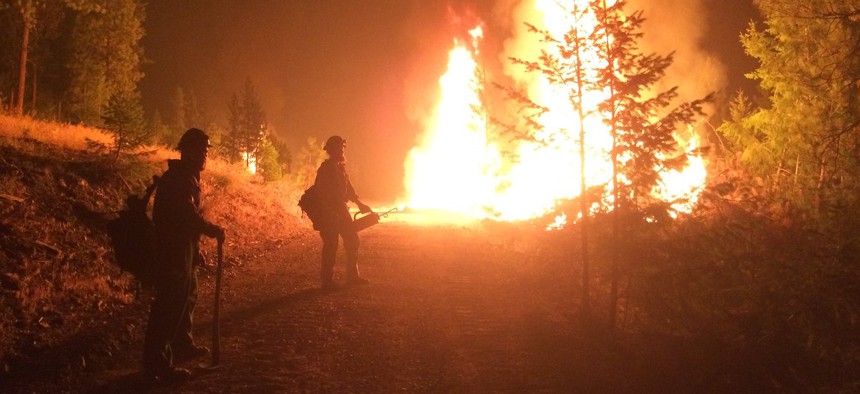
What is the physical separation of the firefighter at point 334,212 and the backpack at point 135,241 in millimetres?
3540

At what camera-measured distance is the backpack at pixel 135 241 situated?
15.4ft

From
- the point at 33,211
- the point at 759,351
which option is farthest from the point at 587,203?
the point at 33,211

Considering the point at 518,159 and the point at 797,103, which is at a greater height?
the point at 797,103

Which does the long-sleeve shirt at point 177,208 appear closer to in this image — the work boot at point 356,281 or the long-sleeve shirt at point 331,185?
the long-sleeve shirt at point 331,185

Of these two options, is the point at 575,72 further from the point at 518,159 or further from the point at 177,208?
the point at 177,208

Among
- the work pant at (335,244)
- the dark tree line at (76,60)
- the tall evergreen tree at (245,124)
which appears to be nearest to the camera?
the work pant at (335,244)

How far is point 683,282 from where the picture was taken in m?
6.48

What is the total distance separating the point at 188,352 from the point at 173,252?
1.22 metres

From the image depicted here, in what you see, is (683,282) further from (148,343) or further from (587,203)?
(148,343)

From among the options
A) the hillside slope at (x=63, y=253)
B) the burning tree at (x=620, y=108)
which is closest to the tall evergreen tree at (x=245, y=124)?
the hillside slope at (x=63, y=253)

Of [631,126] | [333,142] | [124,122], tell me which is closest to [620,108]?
[631,126]

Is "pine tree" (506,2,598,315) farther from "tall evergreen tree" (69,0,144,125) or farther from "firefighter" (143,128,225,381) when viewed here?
"tall evergreen tree" (69,0,144,125)

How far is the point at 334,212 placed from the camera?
8.43 metres

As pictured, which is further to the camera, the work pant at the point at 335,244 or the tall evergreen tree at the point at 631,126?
the work pant at the point at 335,244
